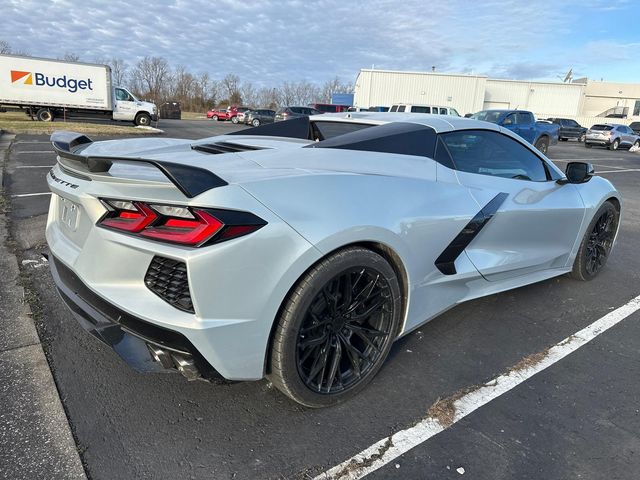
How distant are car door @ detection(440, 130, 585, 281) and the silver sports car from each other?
0.05 feet

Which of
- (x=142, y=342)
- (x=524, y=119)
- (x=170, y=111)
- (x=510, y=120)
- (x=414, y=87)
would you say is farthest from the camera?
(x=170, y=111)

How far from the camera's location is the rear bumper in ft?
6.01

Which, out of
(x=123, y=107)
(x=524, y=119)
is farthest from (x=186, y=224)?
(x=123, y=107)

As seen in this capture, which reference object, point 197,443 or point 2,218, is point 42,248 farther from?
point 197,443

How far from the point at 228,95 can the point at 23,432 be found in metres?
83.1

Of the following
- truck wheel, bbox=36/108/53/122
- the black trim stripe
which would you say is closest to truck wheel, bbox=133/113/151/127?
truck wheel, bbox=36/108/53/122

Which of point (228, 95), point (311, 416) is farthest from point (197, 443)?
point (228, 95)

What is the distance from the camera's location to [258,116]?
35969mm

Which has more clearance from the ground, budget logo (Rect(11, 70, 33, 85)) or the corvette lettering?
budget logo (Rect(11, 70, 33, 85))

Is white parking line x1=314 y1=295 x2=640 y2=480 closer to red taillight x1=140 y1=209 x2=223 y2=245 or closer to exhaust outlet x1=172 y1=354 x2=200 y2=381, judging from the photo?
exhaust outlet x1=172 y1=354 x2=200 y2=381

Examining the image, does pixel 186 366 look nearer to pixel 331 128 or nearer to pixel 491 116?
pixel 331 128

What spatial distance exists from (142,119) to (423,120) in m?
26.5

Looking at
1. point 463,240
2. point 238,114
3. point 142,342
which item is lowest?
point 238,114

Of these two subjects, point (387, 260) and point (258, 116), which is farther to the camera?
point (258, 116)
